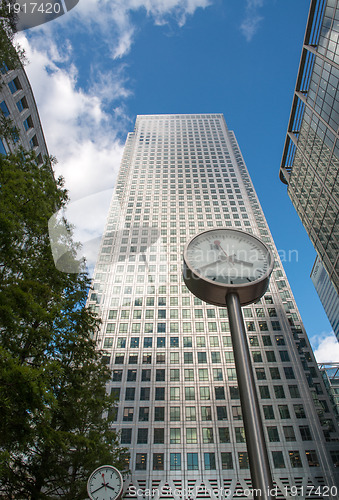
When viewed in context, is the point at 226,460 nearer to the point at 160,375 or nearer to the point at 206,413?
the point at 206,413

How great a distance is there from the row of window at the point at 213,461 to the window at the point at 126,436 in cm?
157

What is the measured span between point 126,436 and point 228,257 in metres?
31.6

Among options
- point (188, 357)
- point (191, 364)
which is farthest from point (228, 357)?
point (188, 357)

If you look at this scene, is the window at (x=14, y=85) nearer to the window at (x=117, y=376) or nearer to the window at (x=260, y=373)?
the window at (x=117, y=376)

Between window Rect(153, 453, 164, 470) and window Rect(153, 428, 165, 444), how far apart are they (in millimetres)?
1092

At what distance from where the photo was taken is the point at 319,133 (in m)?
34.0

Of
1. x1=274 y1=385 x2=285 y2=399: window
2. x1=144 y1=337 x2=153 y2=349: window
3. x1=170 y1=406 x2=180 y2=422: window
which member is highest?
x1=144 y1=337 x2=153 y2=349: window

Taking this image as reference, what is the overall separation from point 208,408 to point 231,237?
31.5 m

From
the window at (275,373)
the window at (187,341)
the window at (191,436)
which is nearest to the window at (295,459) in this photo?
the window at (275,373)

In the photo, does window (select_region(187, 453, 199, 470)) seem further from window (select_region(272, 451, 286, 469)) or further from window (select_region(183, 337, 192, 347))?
window (select_region(183, 337, 192, 347))

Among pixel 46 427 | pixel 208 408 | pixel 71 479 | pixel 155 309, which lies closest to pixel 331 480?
pixel 208 408

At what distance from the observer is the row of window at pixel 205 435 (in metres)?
29.7

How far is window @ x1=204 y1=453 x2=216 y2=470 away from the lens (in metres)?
28.0

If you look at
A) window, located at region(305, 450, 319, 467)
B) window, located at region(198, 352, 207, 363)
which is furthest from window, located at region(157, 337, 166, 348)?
window, located at region(305, 450, 319, 467)
